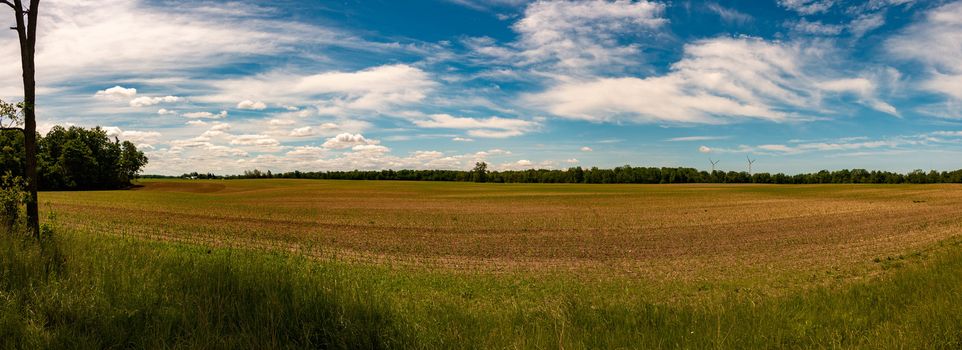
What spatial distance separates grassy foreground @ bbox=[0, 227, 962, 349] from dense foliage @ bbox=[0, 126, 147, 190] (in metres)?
93.6

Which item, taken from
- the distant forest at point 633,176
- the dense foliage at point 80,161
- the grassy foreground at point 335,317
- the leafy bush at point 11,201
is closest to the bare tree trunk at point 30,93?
the leafy bush at point 11,201

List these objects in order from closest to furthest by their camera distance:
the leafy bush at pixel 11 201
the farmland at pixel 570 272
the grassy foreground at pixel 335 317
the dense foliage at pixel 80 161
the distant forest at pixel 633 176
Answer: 1. the grassy foreground at pixel 335 317
2. the farmland at pixel 570 272
3. the leafy bush at pixel 11 201
4. the dense foliage at pixel 80 161
5. the distant forest at pixel 633 176

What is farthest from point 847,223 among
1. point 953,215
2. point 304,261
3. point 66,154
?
point 66,154

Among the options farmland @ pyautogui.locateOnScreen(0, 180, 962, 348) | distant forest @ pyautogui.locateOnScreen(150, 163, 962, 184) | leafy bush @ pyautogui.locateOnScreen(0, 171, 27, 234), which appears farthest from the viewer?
distant forest @ pyautogui.locateOnScreen(150, 163, 962, 184)

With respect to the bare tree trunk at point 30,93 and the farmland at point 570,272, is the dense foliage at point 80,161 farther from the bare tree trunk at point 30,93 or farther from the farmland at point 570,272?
the bare tree trunk at point 30,93

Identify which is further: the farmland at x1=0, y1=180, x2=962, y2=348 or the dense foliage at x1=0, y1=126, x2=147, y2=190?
the dense foliage at x1=0, y1=126, x2=147, y2=190

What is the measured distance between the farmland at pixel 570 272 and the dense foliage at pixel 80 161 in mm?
65805

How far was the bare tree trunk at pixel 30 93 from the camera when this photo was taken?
9594mm

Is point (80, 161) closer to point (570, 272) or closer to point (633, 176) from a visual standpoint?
point (570, 272)

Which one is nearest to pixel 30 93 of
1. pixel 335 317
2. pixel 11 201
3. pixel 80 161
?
pixel 11 201

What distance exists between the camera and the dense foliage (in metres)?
81.1

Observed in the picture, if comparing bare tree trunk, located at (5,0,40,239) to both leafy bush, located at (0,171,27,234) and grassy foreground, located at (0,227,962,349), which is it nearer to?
leafy bush, located at (0,171,27,234)

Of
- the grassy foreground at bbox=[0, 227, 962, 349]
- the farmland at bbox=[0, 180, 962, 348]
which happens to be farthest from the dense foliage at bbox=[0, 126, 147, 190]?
the grassy foreground at bbox=[0, 227, 962, 349]

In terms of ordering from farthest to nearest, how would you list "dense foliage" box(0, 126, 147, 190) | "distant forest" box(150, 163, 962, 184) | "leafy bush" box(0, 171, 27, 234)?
"distant forest" box(150, 163, 962, 184)
"dense foliage" box(0, 126, 147, 190)
"leafy bush" box(0, 171, 27, 234)
